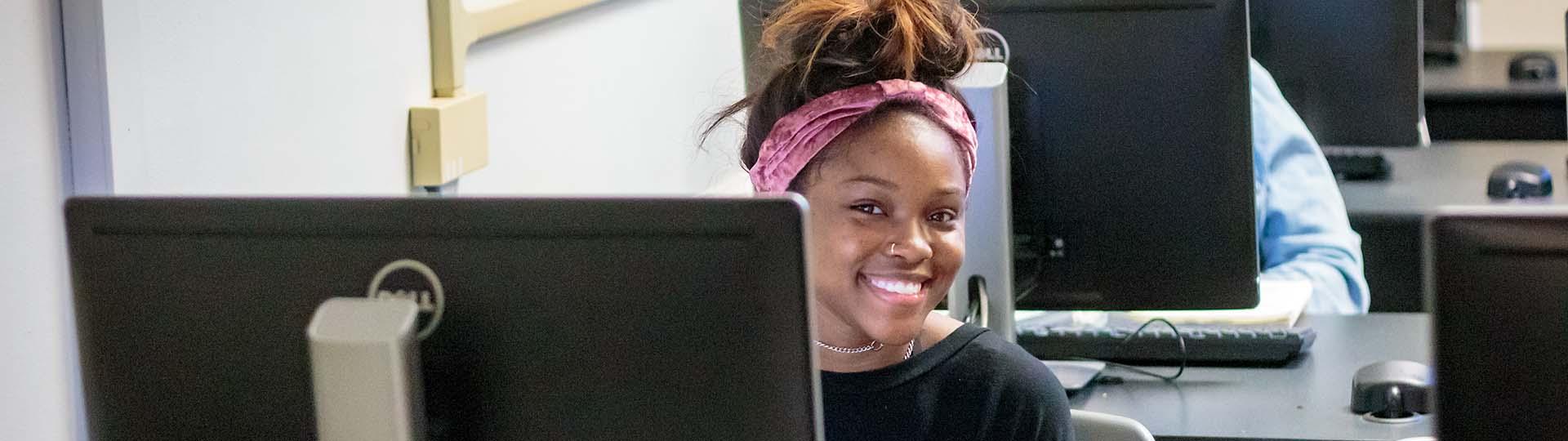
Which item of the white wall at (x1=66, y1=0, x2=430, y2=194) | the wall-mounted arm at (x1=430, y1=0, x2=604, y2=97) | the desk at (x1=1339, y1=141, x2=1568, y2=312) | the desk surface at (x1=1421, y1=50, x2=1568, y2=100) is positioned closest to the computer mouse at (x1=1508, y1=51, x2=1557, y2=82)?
the desk surface at (x1=1421, y1=50, x2=1568, y2=100)

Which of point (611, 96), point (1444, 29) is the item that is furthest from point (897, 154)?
point (1444, 29)

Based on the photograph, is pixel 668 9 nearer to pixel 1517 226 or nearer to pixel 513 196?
pixel 513 196

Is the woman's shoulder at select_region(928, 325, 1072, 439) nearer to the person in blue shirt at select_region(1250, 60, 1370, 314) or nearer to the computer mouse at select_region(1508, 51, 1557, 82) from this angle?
the person in blue shirt at select_region(1250, 60, 1370, 314)

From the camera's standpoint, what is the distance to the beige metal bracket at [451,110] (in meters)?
1.89

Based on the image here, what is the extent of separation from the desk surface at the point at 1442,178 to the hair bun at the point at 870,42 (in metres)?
1.47

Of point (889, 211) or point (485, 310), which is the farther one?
point (889, 211)

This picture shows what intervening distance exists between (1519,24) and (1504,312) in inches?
206

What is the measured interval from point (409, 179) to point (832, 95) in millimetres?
705

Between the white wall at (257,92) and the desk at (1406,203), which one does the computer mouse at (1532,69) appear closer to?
the desk at (1406,203)

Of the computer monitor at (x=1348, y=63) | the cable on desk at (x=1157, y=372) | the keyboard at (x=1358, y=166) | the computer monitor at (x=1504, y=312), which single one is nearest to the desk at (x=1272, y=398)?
the cable on desk at (x=1157, y=372)

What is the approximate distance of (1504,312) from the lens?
0.77 m

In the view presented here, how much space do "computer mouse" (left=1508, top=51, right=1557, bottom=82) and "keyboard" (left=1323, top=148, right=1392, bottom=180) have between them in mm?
1299

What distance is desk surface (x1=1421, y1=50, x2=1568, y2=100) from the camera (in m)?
3.95

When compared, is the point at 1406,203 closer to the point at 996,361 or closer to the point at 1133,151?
the point at 1133,151
